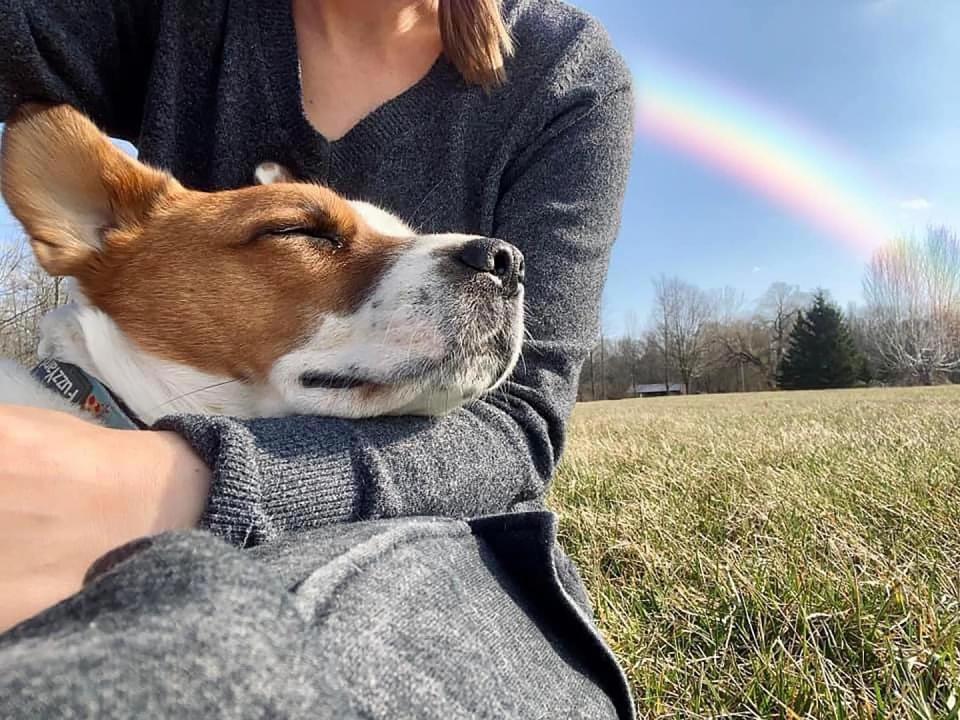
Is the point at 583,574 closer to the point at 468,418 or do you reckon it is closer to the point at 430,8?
the point at 468,418

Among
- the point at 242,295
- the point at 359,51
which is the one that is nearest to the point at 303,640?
the point at 242,295

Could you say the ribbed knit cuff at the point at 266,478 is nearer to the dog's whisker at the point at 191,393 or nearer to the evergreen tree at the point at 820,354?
the dog's whisker at the point at 191,393

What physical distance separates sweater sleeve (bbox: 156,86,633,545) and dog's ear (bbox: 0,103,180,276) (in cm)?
91

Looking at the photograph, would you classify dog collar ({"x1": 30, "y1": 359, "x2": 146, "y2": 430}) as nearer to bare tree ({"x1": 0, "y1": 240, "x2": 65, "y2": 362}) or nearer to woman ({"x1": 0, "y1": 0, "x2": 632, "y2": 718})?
woman ({"x1": 0, "y1": 0, "x2": 632, "y2": 718})

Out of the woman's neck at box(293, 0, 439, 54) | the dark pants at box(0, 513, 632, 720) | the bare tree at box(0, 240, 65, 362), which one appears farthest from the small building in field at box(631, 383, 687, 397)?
the dark pants at box(0, 513, 632, 720)

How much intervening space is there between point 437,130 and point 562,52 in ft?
1.49

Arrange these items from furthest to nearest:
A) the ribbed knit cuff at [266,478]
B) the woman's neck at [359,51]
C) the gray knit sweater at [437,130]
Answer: the woman's neck at [359,51], the gray knit sweater at [437,130], the ribbed knit cuff at [266,478]

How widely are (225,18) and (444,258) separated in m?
1.12

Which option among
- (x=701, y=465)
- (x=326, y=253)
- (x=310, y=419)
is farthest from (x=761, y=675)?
(x=701, y=465)

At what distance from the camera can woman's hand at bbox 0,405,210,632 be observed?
1070 mm

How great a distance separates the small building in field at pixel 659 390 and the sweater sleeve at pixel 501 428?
53.9m

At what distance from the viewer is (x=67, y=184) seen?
1.95 m

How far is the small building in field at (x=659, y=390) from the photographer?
5512 centimetres

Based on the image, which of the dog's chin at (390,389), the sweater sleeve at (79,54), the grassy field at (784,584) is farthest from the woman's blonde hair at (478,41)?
the grassy field at (784,584)
